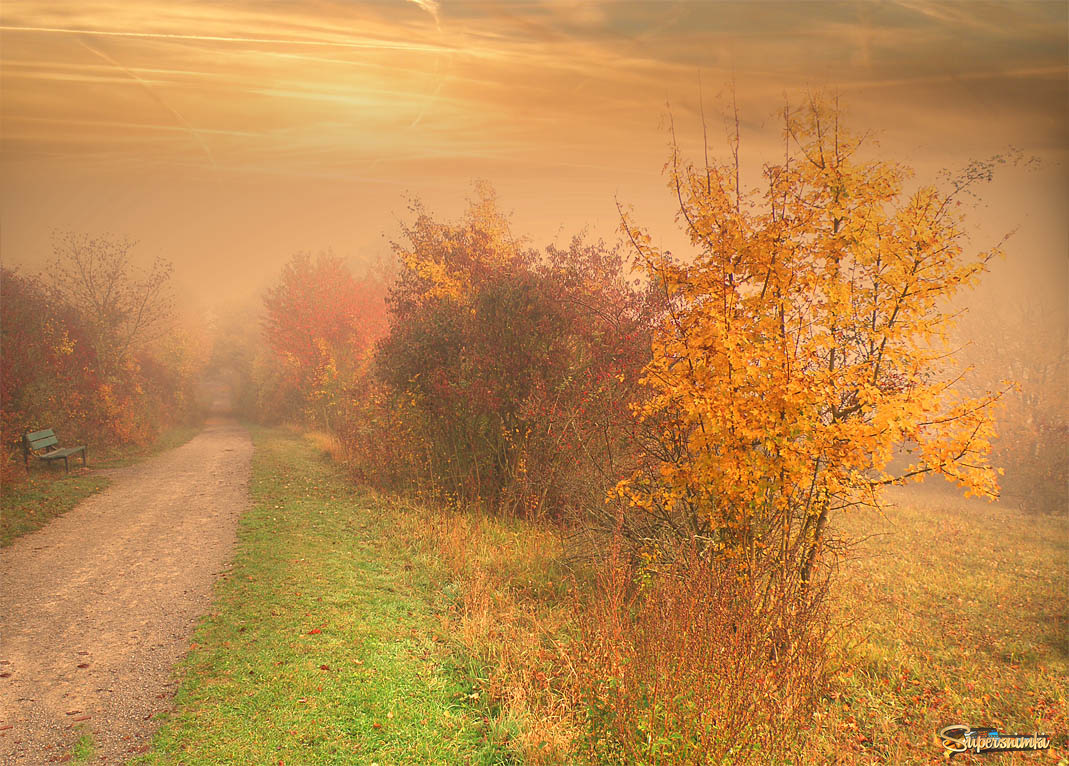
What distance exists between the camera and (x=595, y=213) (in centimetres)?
1216

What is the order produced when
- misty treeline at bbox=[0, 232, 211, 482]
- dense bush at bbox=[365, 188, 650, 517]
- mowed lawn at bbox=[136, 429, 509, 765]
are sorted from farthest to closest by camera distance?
misty treeline at bbox=[0, 232, 211, 482] < dense bush at bbox=[365, 188, 650, 517] < mowed lawn at bbox=[136, 429, 509, 765]

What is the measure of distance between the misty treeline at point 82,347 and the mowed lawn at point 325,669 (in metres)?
7.85

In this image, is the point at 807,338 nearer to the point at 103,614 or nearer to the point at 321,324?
the point at 103,614

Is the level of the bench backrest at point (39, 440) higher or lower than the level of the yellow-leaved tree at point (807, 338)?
lower

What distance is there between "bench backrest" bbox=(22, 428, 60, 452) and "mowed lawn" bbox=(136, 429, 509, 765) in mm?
7419

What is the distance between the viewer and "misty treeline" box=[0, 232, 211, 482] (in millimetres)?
13781

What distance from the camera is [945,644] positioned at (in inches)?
322

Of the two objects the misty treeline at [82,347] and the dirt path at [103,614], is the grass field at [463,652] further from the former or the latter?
the misty treeline at [82,347]

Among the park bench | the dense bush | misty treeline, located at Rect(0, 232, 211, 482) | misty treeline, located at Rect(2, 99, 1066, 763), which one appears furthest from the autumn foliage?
misty treeline, located at Rect(2, 99, 1066, 763)

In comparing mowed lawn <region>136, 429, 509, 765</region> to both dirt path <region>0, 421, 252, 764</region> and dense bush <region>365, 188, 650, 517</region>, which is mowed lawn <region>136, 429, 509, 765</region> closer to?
dirt path <region>0, 421, 252, 764</region>

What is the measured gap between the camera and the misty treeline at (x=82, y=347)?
13781 millimetres

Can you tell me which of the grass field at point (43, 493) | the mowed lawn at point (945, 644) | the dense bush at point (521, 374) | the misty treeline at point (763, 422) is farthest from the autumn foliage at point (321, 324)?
the mowed lawn at point (945, 644)

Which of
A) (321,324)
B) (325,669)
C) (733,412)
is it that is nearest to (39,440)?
(325,669)

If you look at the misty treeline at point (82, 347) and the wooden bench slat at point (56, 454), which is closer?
the wooden bench slat at point (56, 454)
